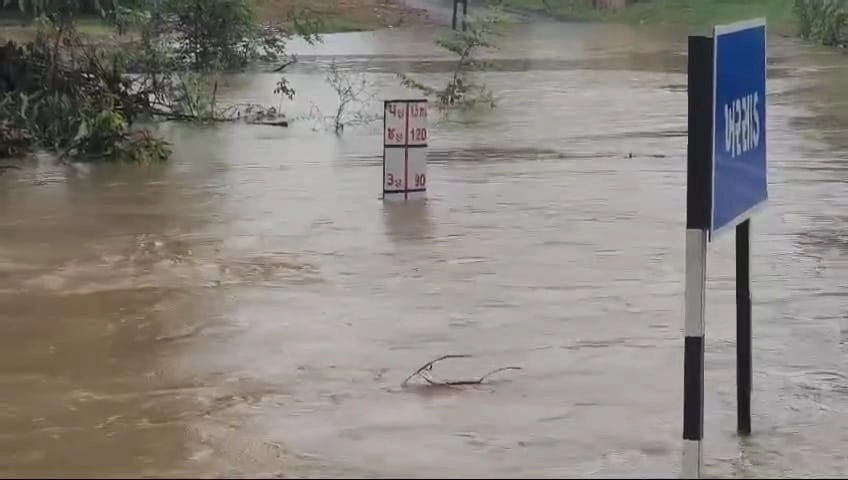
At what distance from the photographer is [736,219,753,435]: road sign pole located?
720cm

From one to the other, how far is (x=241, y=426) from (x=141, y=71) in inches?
687

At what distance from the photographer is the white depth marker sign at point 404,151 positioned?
48.6 ft

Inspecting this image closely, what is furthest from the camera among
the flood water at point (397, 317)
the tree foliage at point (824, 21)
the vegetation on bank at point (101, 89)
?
the tree foliage at point (824, 21)

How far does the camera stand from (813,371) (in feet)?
28.3

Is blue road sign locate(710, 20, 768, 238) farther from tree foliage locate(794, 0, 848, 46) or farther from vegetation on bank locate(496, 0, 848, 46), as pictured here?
vegetation on bank locate(496, 0, 848, 46)

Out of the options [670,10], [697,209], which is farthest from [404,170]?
[670,10]

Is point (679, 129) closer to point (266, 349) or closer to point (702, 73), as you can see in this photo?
point (266, 349)

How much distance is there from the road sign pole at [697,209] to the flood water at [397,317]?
0.67 meters

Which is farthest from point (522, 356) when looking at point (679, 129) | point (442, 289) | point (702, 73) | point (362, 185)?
point (679, 129)

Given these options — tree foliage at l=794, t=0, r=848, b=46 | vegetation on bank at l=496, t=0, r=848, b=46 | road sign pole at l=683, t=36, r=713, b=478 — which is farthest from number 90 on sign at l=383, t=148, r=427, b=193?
vegetation on bank at l=496, t=0, r=848, b=46

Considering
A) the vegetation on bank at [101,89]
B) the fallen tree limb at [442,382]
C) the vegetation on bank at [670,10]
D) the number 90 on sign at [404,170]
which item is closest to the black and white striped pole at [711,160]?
the fallen tree limb at [442,382]

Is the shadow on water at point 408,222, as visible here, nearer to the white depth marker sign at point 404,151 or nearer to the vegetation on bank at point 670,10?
the white depth marker sign at point 404,151

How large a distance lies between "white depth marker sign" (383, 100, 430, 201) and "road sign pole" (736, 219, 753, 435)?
7603mm

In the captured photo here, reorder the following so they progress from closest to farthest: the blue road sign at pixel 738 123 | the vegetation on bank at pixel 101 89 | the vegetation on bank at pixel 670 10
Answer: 1. the blue road sign at pixel 738 123
2. the vegetation on bank at pixel 101 89
3. the vegetation on bank at pixel 670 10
